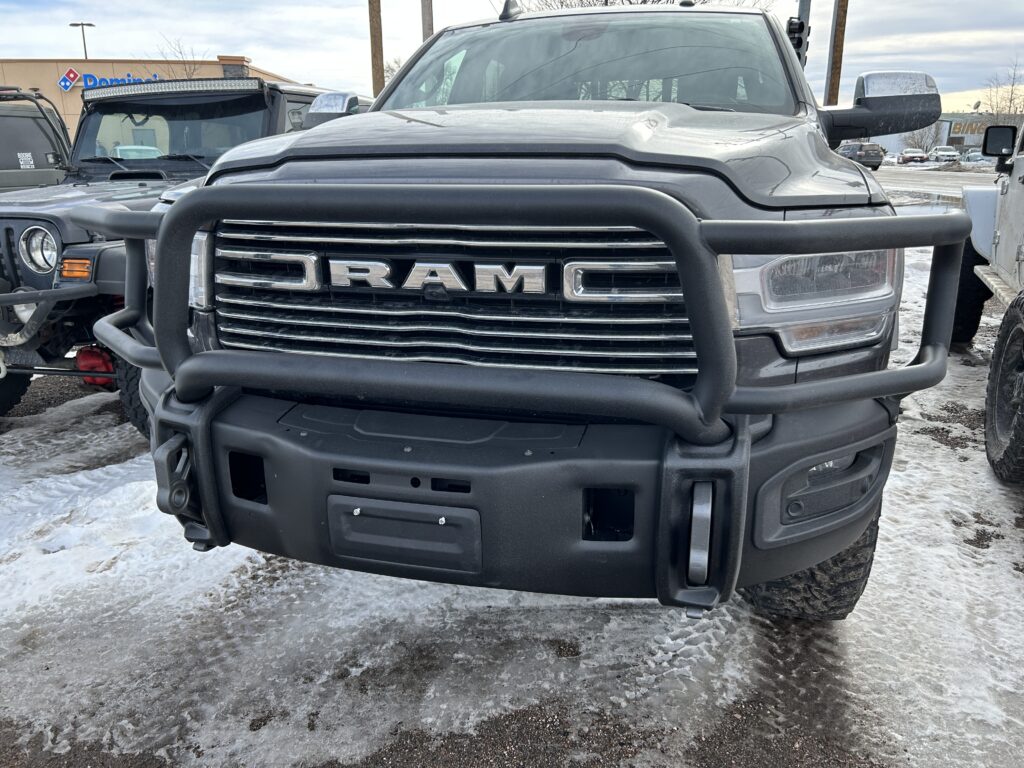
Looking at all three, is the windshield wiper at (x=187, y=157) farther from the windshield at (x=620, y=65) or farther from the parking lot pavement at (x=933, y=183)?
the parking lot pavement at (x=933, y=183)

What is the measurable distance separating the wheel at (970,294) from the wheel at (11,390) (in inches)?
245

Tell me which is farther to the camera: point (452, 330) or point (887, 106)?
point (887, 106)

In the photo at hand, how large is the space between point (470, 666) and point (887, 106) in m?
2.57

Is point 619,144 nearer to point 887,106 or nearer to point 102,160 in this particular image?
point 887,106

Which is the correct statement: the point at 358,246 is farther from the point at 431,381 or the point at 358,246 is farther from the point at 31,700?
the point at 31,700

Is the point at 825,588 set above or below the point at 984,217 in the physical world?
below

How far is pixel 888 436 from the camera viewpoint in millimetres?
1903

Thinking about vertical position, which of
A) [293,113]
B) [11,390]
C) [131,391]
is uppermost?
[293,113]

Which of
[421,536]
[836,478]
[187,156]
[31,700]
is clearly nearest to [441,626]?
[421,536]

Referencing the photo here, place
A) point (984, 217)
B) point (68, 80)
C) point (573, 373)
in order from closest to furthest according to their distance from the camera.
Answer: point (573, 373), point (984, 217), point (68, 80)

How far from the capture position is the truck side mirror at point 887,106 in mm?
2975

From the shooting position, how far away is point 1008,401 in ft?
12.1

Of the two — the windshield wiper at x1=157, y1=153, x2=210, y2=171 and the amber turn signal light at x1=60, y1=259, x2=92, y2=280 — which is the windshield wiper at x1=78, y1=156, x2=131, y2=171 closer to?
the windshield wiper at x1=157, y1=153, x2=210, y2=171

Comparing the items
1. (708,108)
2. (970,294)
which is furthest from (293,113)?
(970,294)
